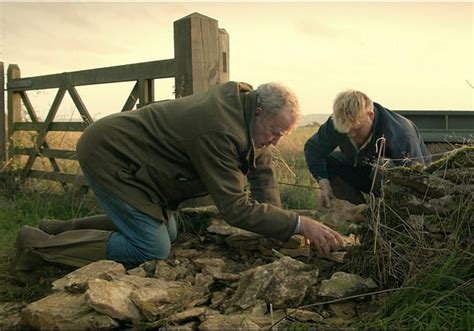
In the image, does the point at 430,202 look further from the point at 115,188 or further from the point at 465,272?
the point at 115,188

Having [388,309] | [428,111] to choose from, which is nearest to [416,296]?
[388,309]

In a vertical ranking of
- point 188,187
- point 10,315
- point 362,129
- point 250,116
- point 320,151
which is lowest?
point 10,315

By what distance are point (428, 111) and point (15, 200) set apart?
18.2 feet

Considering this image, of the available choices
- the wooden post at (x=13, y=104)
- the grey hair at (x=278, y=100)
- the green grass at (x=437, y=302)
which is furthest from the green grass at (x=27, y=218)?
the green grass at (x=437, y=302)

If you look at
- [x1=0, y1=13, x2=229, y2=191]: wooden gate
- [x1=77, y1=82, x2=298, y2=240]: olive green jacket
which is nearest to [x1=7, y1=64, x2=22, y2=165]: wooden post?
[x1=0, y1=13, x2=229, y2=191]: wooden gate

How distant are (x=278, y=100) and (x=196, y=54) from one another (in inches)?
67.7

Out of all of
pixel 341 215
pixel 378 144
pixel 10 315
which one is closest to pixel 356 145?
pixel 378 144

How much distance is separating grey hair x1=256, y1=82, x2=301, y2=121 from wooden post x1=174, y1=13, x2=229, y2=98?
1488 millimetres

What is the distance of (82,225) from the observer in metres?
4.63

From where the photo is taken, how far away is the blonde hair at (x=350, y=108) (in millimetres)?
4559

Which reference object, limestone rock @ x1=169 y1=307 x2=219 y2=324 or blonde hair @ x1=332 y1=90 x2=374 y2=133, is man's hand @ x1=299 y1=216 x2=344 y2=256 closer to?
limestone rock @ x1=169 y1=307 x2=219 y2=324

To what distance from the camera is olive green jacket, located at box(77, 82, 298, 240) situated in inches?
144

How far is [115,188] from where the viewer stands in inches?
158

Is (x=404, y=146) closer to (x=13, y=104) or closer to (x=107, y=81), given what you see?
(x=107, y=81)
